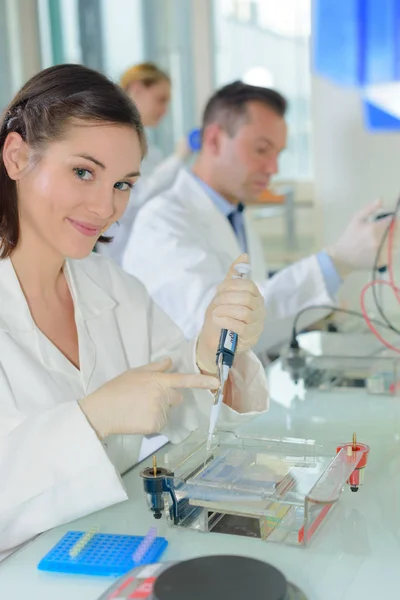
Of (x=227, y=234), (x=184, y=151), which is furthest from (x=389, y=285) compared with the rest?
(x=184, y=151)

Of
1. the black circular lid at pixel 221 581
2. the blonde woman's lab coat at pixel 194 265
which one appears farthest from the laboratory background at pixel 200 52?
the black circular lid at pixel 221 581

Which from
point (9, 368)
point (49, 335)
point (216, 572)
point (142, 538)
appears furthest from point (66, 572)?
point (49, 335)

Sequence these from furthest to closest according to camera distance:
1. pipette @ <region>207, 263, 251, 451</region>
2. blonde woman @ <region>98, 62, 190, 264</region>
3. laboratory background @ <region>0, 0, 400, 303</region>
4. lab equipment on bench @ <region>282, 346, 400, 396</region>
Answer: laboratory background @ <region>0, 0, 400, 303</region> → blonde woman @ <region>98, 62, 190, 264</region> → lab equipment on bench @ <region>282, 346, 400, 396</region> → pipette @ <region>207, 263, 251, 451</region>

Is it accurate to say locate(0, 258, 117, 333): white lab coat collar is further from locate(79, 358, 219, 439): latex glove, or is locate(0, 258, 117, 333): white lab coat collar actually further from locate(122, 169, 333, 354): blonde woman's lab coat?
locate(122, 169, 333, 354): blonde woman's lab coat

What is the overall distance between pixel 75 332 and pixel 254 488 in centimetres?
62

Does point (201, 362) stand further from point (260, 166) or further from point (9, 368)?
point (260, 166)

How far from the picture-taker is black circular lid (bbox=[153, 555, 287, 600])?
80 centimetres

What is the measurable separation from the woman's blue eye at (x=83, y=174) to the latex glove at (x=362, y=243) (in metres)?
1.00

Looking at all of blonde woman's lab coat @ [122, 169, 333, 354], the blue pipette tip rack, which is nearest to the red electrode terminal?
the blue pipette tip rack

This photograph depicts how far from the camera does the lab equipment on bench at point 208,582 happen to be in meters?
0.81

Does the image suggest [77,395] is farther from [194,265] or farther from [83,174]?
[194,265]

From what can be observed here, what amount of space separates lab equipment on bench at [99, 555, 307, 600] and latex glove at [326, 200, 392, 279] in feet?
4.66

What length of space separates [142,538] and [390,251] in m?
1.34

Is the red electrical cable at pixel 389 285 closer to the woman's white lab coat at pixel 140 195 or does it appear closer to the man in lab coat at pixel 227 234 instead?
the man in lab coat at pixel 227 234
